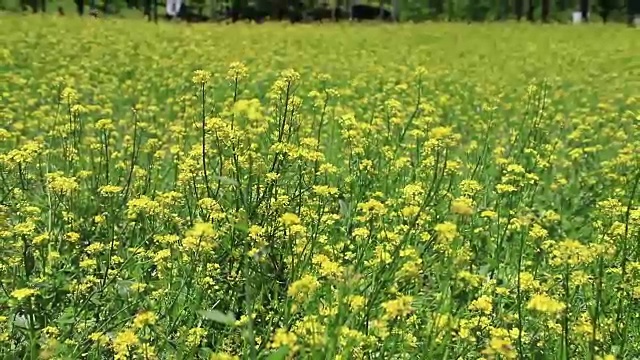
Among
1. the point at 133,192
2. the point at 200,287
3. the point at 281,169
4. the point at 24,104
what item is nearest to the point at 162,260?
the point at 200,287

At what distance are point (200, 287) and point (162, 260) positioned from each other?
185mm

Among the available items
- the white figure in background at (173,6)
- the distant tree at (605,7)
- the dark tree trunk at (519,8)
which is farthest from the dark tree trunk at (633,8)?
the white figure in background at (173,6)

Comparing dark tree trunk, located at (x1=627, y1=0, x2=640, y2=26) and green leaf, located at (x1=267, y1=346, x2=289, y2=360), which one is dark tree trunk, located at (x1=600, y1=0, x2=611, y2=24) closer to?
dark tree trunk, located at (x1=627, y1=0, x2=640, y2=26)

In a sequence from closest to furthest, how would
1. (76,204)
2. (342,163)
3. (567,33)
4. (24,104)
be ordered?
(76,204) → (342,163) → (24,104) → (567,33)

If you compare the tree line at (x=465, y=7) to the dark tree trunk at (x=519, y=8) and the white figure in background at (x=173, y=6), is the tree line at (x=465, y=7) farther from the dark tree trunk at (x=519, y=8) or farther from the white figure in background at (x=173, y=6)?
the white figure in background at (x=173, y=6)

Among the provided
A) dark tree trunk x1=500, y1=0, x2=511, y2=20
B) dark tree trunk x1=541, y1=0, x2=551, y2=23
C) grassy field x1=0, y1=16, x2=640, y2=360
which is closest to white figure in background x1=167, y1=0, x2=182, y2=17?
dark tree trunk x1=500, y1=0, x2=511, y2=20

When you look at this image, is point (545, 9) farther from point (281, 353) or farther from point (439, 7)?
point (281, 353)

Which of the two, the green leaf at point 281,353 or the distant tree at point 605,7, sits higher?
the distant tree at point 605,7

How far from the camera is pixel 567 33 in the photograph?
20750mm

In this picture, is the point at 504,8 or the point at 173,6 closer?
the point at 173,6

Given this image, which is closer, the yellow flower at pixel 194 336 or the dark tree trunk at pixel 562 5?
the yellow flower at pixel 194 336

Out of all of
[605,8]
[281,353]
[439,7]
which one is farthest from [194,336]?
[605,8]

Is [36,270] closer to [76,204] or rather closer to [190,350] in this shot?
[76,204]

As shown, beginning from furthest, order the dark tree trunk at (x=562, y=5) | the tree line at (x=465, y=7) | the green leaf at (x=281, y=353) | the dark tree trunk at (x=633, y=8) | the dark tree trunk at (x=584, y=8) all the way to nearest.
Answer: the dark tree trunk at (x=562, y=5), the dark tree trunk at (x=633, y=8), the dark tree trunk at (x=584, y=8), the tree line at (x=465, y=7), the green leaf at (x=281, y=353)
